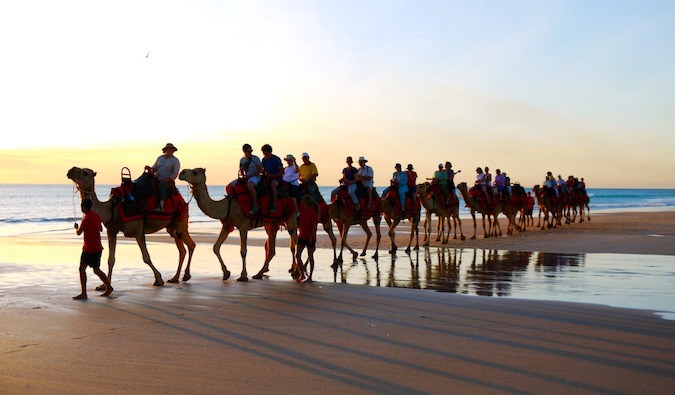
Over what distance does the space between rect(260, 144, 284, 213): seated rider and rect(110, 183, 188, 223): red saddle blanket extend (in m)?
2.07

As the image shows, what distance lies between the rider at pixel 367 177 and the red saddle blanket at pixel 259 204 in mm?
4742

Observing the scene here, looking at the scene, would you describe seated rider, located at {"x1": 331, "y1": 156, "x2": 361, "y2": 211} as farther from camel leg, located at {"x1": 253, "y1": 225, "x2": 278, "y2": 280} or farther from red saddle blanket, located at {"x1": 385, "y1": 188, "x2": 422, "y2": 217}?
camel leg, located at {"x1": 253, "y1": 225, "x2": 278, "y2": 280}

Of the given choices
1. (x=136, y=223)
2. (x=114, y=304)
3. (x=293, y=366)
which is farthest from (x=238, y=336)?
(x=136, y=223)

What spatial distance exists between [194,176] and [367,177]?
666 centimetres

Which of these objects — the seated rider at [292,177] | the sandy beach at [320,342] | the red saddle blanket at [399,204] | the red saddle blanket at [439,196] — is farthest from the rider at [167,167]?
the red saddle blanket at [439,196]

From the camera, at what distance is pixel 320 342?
8.50m

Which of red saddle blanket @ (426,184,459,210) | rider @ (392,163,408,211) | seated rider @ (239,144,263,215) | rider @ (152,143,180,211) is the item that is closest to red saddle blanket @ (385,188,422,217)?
rider @ (392,163,408,211)

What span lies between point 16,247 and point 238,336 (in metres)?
17.4

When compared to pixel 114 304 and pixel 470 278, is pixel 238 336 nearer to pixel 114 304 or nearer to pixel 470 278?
pixel 114 304

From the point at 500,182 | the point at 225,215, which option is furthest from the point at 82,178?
the point at 500,182

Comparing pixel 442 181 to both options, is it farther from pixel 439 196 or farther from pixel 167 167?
pixel 167 167

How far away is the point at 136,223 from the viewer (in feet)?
45.0

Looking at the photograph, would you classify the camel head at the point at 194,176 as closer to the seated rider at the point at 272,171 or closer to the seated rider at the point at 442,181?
the seated rider at the point at 272,171

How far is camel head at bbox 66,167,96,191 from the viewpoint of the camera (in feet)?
43.0
